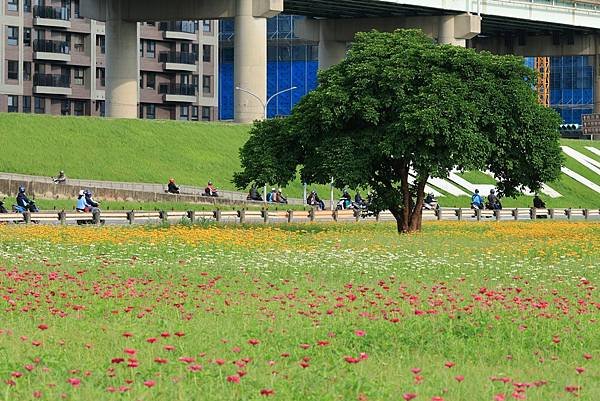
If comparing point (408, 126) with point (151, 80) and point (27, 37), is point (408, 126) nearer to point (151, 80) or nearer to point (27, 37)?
point (27, 37)

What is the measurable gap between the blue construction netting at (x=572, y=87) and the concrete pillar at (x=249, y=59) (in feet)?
275

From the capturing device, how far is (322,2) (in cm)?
10388

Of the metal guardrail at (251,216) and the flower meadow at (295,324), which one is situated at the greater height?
the metal guardrail at (251,216)

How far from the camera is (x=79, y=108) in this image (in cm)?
12481

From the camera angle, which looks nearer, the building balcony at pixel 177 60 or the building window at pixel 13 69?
the building window at pixel 13 69

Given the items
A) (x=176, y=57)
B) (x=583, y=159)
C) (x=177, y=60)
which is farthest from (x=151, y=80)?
(x=583, y=159)

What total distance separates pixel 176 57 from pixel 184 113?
6.15m

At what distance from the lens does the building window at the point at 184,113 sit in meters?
133

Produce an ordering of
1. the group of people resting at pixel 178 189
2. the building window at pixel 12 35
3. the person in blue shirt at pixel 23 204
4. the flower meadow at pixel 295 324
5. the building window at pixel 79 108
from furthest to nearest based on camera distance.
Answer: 1. the building window at pixel 79 108
2. the building window at pixel 12 35
3. the group of people resting at pixel 178 189
4. the person in blue shirt at pixel 23 204
5. the flower meadow at pixel 295 324

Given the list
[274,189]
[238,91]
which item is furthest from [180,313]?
[238,91]

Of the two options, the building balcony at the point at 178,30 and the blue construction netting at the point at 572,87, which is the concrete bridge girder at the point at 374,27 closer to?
the building balcony at the point at 178,30

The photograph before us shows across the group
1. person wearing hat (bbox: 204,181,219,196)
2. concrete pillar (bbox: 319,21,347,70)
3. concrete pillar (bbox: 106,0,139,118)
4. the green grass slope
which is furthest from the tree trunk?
concrete pillar (bbox: 319,21,347,70)

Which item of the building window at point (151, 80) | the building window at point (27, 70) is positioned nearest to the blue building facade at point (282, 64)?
the building window at point (151, 80)

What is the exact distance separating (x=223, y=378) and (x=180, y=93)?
119498 mm
